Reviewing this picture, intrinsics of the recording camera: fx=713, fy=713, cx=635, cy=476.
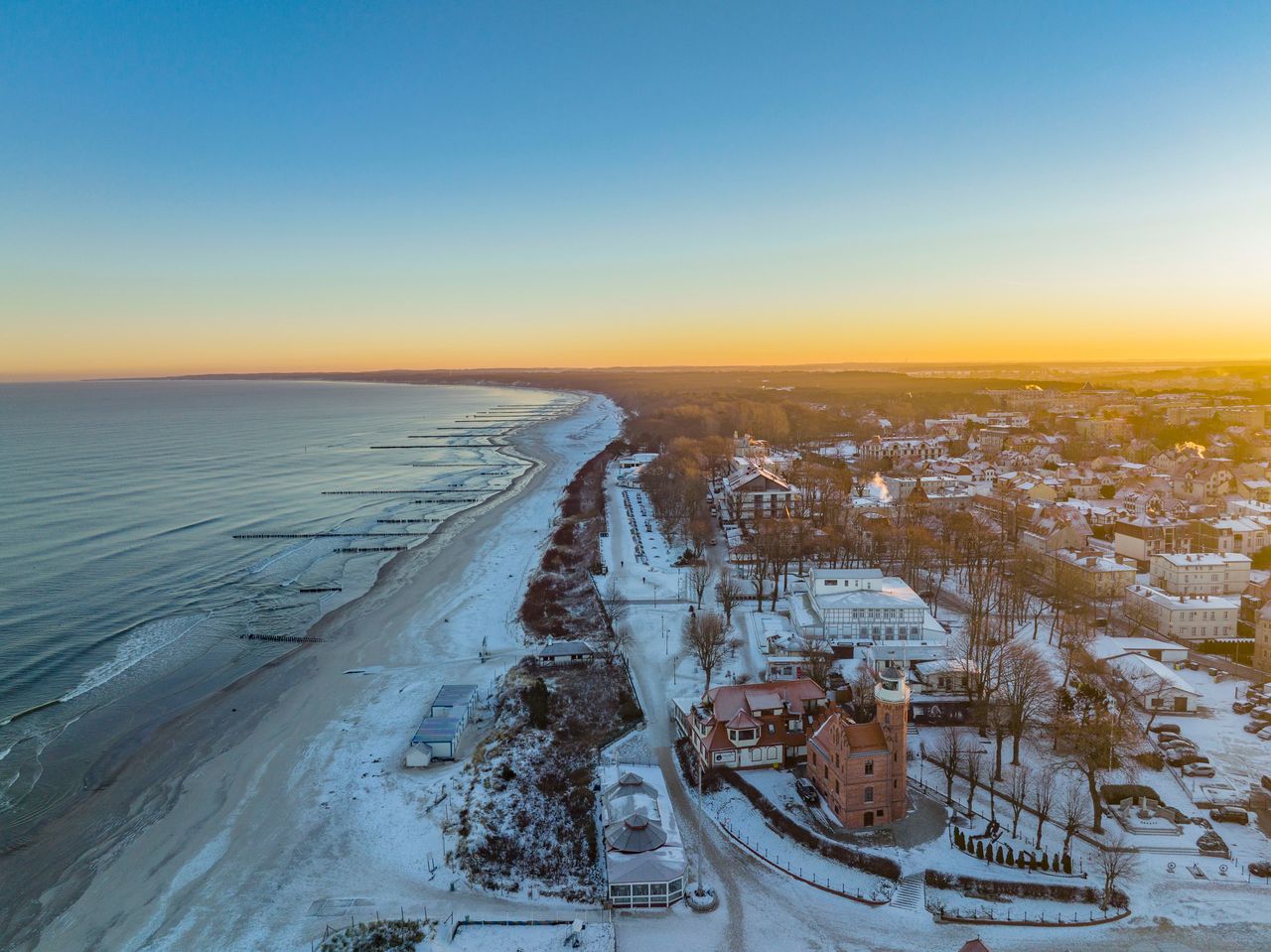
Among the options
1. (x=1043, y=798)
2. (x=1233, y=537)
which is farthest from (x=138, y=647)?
(x=1233, y=537)

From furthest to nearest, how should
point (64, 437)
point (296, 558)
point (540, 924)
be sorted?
point (64, 437), point (296, 558), point (540, 924)

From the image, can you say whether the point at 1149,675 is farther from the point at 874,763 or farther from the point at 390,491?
the point at 390,491

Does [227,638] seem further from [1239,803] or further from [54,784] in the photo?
[1239,803]

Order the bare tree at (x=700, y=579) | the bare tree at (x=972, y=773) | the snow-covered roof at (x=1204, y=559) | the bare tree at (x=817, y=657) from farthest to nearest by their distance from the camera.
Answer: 1. the bare tree at (x=700, y=579)
2. the snow-covered roof at (x=1204, y=559)
3. the bare tree at (x=817, y=657)
4. the bare tree at (x=972, y=773)

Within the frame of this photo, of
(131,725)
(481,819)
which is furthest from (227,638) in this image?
(481,819)

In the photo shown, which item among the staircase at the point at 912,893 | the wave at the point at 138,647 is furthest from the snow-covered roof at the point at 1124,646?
the wave at the point at 138,647

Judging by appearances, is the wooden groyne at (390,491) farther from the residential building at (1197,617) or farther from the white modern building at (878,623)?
the residential building at (1197,617)
